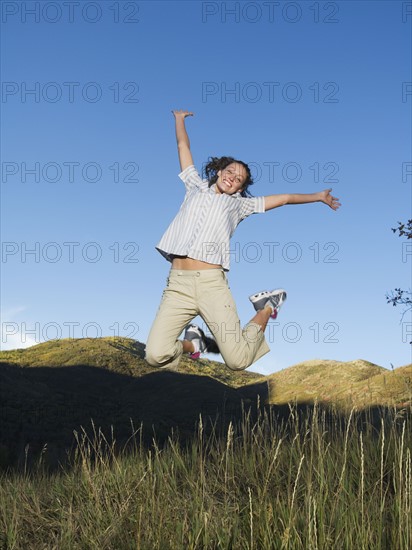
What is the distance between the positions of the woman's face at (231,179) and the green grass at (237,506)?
2704 millimetres

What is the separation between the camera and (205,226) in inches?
273

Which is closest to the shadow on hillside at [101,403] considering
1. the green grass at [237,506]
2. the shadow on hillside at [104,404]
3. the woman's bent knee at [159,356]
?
the shadow on hillside at [104,404]

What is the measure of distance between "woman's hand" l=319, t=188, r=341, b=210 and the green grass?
7.86ft

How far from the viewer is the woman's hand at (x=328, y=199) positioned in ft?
24.2


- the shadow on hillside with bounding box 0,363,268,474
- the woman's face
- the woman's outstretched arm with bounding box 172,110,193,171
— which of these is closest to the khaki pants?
the woman's face

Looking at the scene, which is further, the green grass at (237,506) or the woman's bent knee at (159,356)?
the woman's bent knee at (159,356)

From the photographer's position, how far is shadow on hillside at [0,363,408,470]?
30578 mm

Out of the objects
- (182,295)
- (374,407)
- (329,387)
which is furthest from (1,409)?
(182,295)

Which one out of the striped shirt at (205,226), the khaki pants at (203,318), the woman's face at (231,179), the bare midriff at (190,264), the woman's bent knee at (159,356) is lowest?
the woman's bent knee at (159,356)

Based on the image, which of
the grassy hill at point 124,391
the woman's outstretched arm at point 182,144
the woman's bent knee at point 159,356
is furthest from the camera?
the grassy hill at point 124,391

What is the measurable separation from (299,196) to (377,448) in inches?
114

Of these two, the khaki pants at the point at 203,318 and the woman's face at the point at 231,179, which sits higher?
the woman's face at the point at 231,179

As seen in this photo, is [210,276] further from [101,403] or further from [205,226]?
[101,403]

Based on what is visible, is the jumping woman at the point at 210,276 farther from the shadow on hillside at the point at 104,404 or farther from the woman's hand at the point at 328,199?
the shadow on hillside at the point at 104,404
